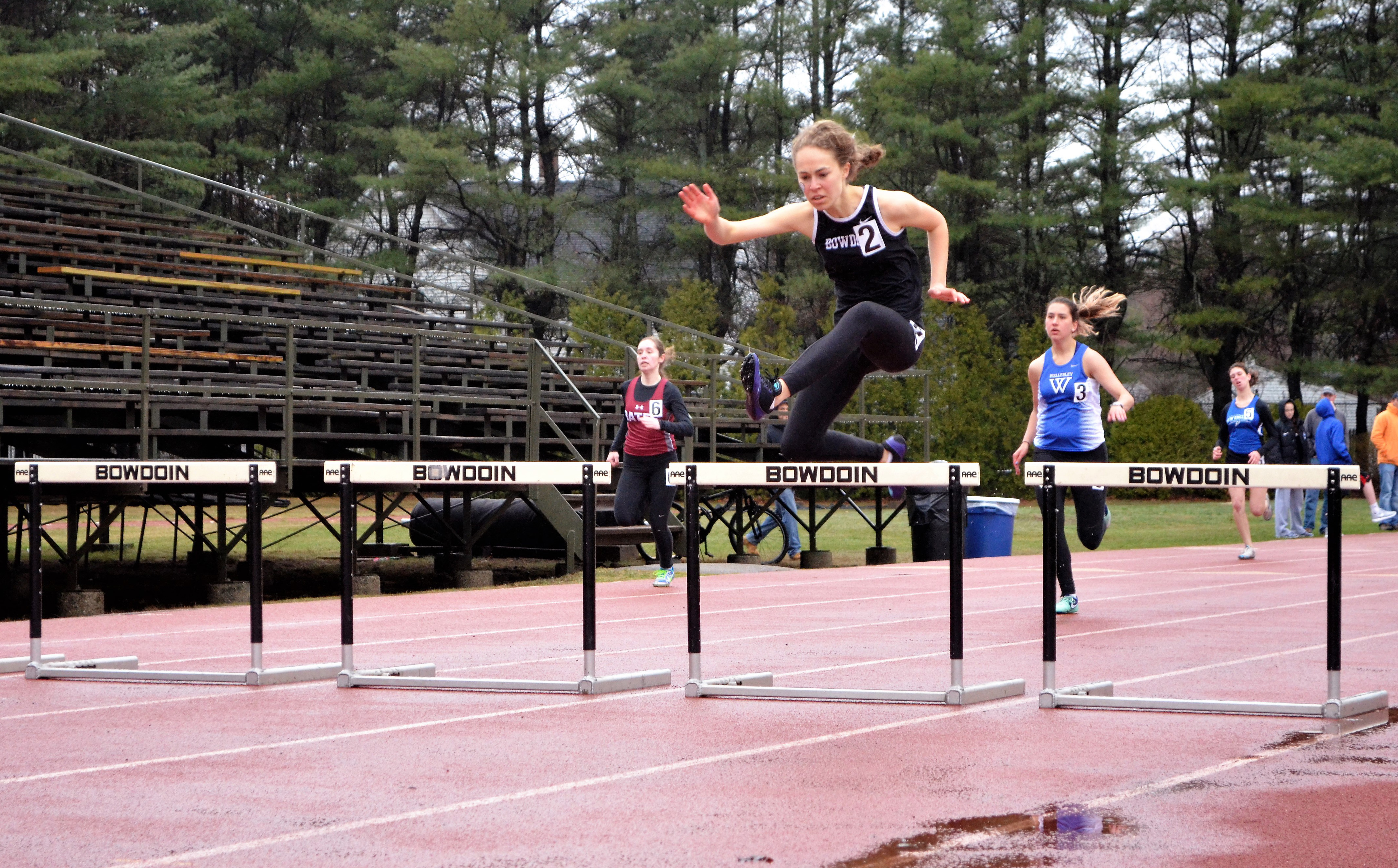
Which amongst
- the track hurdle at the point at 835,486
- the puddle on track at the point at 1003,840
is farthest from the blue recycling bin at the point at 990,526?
the puddle on track at the point at 1003,840

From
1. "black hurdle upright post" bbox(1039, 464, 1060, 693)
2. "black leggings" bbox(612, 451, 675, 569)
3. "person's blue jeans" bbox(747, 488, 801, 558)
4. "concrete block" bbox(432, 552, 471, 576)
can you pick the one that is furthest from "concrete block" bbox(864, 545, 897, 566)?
"black hurdle upright post" bbox(1039, 464, 1060, 693)

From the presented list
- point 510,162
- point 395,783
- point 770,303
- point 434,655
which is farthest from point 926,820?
point 510,162

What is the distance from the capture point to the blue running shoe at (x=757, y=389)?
5516mm

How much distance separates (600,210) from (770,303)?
438 inches

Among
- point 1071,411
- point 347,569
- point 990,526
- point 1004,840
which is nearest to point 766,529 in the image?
point 990,526

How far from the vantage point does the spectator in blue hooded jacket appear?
63.4ft

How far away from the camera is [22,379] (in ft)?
40.9

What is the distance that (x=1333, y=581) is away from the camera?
20.3 ft

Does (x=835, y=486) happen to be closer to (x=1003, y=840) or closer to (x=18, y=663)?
(x=1003, y=840)

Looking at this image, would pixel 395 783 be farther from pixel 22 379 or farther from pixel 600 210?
pixel 600 210

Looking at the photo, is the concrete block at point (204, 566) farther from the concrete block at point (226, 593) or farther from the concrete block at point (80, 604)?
the concrete block at point (80, 604)

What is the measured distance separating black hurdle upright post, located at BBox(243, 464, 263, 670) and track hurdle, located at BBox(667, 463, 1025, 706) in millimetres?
2088

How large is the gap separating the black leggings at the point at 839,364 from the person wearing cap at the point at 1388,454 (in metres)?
16.2

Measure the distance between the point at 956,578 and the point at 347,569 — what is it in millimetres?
2887
